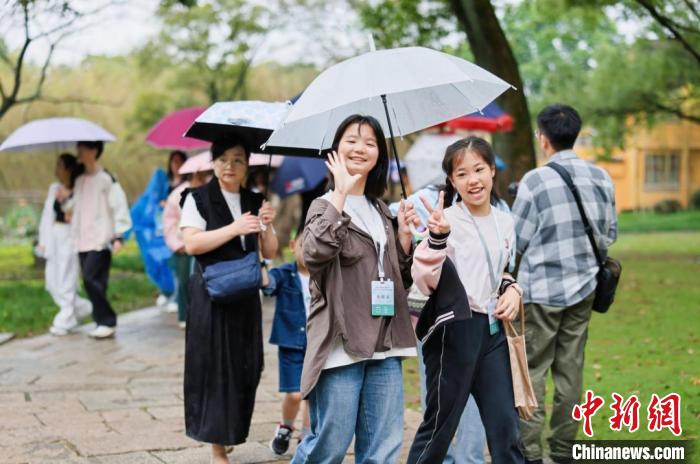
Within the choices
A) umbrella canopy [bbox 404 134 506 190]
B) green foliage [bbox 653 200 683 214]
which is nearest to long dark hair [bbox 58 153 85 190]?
umbrella canopy [bbox 404 134 506 190]

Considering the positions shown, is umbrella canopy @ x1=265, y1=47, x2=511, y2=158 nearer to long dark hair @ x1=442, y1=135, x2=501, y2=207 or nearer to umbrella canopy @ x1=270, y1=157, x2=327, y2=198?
long dark hair @ x1=442, y1=135, x2=501, y2=207

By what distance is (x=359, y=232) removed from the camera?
365cm

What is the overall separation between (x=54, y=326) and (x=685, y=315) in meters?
7.29

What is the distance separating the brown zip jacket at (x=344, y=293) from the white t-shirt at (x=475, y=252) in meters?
0.35

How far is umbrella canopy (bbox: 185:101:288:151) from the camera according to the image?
4.47m

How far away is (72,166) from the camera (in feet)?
29.1

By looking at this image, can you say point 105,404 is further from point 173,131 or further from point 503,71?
point 503,71

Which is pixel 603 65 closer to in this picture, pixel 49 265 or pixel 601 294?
pixel 49 265

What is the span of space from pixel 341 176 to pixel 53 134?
5414mm

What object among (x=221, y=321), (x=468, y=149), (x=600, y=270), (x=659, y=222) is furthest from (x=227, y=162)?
(x=659, y=222)

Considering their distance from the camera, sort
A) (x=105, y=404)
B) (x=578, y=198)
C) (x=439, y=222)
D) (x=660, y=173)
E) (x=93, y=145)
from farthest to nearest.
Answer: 1. (x=660, y=173)
2. (x=93, y=145)
3. (x=105, y=404)
4. (x=578, y=198)
5. (x=439, y=222)

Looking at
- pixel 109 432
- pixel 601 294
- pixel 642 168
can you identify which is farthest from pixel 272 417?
pixel 642 168

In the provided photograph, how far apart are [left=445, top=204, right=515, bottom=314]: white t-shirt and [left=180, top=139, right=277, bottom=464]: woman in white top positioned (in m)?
1.16

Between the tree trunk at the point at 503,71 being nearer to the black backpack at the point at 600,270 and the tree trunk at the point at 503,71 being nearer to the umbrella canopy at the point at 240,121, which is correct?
the black backpack at the point at 600,270
